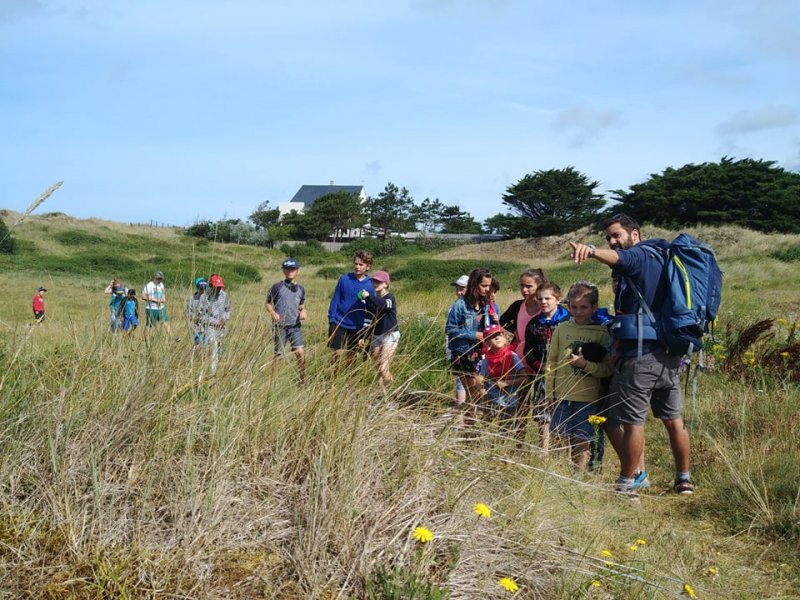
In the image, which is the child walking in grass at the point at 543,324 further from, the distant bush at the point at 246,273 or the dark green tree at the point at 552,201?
the dark green tree at the point at 552,201

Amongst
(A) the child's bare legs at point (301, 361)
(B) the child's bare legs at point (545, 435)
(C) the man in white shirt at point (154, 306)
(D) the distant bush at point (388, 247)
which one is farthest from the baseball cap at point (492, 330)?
(D) the distant bush at point (388, 247)

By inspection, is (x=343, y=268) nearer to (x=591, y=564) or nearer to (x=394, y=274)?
(x=394, y=274)

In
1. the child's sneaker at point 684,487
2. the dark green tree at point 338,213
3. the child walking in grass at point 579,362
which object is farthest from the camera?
the dark green tree at point 338,213

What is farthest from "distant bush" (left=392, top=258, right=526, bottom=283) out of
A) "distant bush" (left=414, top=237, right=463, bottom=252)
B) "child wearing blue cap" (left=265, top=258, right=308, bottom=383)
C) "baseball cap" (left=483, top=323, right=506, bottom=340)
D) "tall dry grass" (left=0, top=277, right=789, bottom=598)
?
"tall dry grass" (left=0, top=277, right=789, bottom=598)

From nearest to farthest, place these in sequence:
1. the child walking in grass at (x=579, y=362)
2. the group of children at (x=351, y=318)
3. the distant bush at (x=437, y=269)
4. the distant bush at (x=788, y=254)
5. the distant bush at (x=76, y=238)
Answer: the group of children at (x=351, y=318) < the child walking in grass at (x=579, y=362) < the distant bush at (x=788, y=254) < the distant bush at (x=437, y=269) < the distant bush at (x=76, y=238)

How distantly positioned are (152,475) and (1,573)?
553 mm

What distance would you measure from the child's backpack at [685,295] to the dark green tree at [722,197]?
44.8 meters

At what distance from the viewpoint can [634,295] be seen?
4.55 meters

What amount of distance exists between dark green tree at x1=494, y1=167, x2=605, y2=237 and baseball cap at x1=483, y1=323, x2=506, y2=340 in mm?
59147

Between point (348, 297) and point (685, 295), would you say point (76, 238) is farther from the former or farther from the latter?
point (685, 295)

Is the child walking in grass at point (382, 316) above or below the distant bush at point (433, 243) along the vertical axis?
below

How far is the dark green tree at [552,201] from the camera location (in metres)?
64.6

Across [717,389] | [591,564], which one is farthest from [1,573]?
[717,389]

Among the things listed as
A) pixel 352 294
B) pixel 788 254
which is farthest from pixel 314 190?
pixel 352 294
